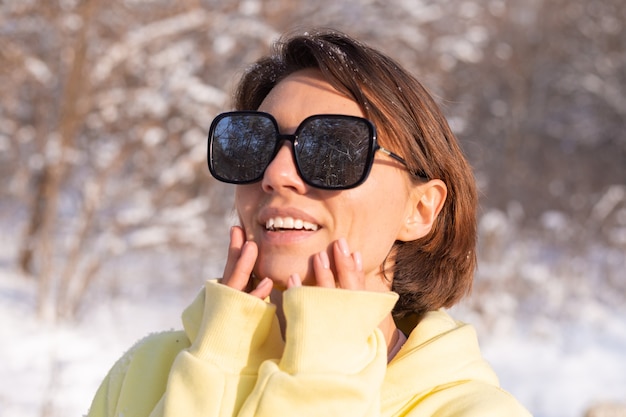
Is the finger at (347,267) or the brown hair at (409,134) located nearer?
the finger at (347,267)

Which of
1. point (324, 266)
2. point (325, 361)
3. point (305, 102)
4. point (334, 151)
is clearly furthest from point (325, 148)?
point (325, 361)

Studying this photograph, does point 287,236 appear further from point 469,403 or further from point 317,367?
point 469,403

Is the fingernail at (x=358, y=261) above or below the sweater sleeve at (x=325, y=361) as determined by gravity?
above

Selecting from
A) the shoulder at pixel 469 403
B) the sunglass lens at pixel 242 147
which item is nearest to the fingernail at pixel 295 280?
the sunglass lens at pixel 242 147

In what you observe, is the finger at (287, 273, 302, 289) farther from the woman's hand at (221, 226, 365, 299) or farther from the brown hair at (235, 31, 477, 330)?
the brown hair at (235, 31, 477, 330)

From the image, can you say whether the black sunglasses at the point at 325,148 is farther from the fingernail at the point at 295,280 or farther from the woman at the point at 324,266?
the fingernail at the point at 295,280

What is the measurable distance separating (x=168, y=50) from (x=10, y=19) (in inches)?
60.8

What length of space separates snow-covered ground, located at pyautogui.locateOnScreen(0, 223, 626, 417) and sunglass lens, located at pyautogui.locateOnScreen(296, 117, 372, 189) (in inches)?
147

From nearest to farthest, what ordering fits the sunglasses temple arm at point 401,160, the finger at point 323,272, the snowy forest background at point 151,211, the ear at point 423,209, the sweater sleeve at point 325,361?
the sweater sleeve at point 325,361
the finger at point 323,272
the sunglasses temple arm at point 401,160
the ear at point 423,209
the snowy forest background at point 151,211

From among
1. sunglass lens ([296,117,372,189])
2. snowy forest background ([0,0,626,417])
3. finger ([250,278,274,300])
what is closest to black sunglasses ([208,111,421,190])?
sunglass lens ([296,117,372,189])

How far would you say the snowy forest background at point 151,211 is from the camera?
6.79m

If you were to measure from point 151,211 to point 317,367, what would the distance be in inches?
258

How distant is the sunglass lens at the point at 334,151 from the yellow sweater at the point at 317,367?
0.76 feet

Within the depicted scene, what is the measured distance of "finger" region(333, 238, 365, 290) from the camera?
4.58ft
